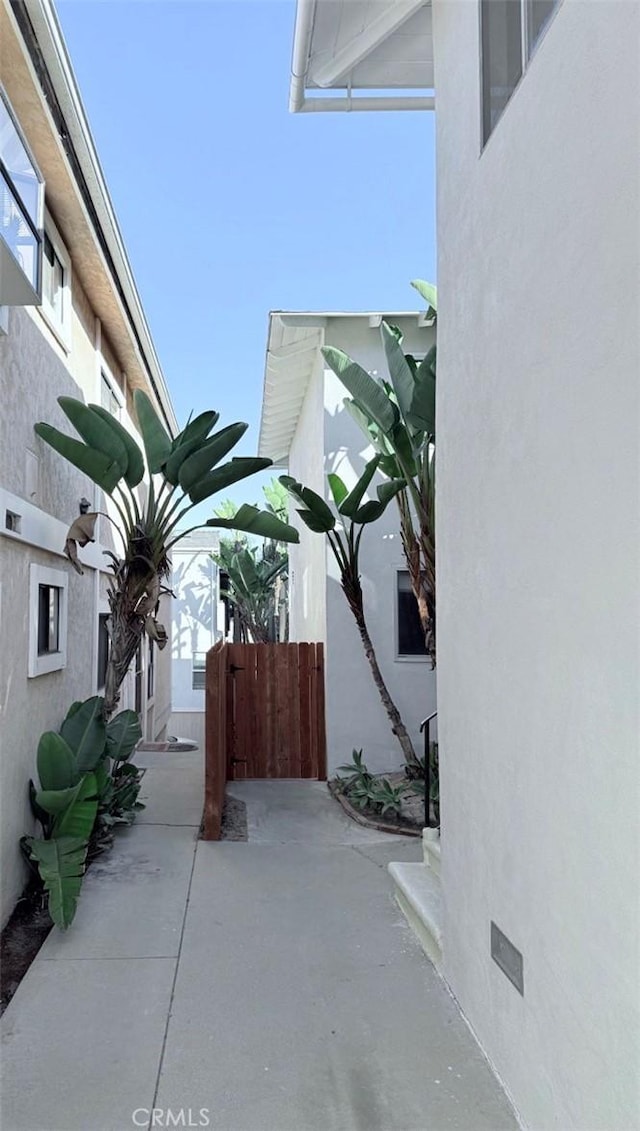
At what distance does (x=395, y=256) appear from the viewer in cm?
1314

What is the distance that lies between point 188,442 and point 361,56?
3312 millimetres

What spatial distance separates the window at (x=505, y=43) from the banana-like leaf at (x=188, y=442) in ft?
12.4

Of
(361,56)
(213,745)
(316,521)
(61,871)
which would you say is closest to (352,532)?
(316,521)

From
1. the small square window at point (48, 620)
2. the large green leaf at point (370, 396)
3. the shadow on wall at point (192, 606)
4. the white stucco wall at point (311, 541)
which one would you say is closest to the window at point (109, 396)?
the white stucco wall at point (311, 541)

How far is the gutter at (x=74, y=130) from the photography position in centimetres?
458

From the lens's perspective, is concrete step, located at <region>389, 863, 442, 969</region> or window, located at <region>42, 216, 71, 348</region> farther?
window, located at <region>42, 216, 71, 348</region>

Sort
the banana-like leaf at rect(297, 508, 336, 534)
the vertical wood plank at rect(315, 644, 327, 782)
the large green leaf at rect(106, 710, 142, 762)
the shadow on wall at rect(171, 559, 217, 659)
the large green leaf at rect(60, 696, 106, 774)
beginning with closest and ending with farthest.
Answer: the large green leaf at rect(60, 696, 106, 774), the large green leaf at rect(106, 710, 142, 762), the banana-like leaf at rect(297, 508, 336, 534), the vertical wood plank at rect(315, 644, 327, 782), the shadow on wall at rect(171, 559, 217, 659)

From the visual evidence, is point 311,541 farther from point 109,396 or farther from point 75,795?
point 75,795

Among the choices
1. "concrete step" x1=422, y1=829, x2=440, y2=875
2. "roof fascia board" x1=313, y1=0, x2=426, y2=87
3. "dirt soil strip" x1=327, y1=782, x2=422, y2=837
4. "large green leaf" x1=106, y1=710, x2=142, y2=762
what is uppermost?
"roof fascia board" x1=313, y1=0, x2=426, y2=87

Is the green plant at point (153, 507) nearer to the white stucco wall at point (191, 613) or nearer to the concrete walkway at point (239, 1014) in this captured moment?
the concrete walkway at point (239, 1014)

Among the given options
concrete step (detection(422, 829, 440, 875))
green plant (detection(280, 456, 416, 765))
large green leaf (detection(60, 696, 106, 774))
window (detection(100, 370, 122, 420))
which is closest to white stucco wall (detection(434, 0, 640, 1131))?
concrete step (detection(422, 829, 440, 875))

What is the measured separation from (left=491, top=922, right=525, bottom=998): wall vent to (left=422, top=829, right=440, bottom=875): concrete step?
2.00 m

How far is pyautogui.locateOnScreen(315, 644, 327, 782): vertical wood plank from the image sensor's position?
927 centimetres

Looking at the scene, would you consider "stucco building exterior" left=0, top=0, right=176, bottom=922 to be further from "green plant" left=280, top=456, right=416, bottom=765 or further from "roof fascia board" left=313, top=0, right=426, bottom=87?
"green plant" left=280, top=456, right=416, bottom=765
